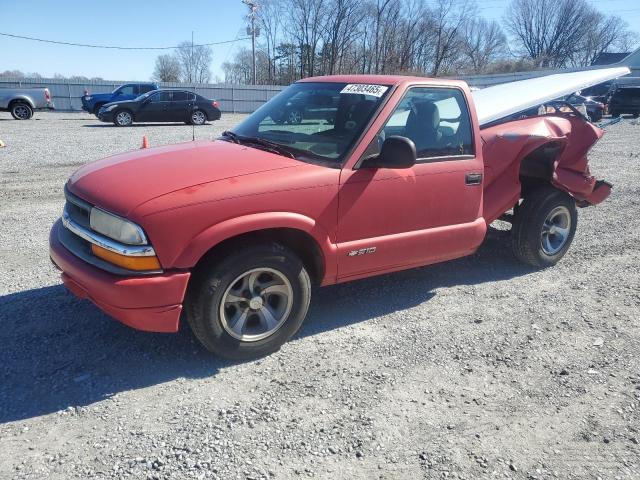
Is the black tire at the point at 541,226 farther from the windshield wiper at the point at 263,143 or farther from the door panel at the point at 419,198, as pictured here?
the windshield wiper at the point at 263,143

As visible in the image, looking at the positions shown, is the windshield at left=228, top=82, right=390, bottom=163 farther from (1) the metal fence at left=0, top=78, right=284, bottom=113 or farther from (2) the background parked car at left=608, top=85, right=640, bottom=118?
(1) the metal fence at left=0, top=78, right=284, bottom=113

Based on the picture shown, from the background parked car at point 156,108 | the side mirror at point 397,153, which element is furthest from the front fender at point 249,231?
the background parked car at point 156,108

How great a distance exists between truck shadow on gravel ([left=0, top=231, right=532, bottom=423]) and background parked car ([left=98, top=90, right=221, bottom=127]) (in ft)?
58.7

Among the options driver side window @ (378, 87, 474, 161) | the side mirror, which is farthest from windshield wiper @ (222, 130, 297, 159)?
driver side window @ (378, 87, 474, 161)

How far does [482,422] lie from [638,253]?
419 cm

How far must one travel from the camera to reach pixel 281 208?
3.45 metres

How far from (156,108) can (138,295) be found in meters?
20.6

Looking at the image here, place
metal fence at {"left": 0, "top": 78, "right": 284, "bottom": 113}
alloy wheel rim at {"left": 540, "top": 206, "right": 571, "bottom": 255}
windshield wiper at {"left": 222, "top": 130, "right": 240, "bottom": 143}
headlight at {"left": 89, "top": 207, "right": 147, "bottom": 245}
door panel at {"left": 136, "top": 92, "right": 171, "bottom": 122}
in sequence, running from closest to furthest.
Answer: headlight at {"left": 89, "top": 207, "right": 147, "bottom": 245} → windshield wiper at {"left": 222, "top": 130, "right": 240, "bottom": 143} → alloy wheel rim at {"left": 540, "top": 206, "right": 571, "bottom": 255} → door panel at {"left": 136, "top": 92, "right": 171, "bottom": 122} → metal fence at {"left": 0, "top": 78, "right": 284, "bottom": 113}

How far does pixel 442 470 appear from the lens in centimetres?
267

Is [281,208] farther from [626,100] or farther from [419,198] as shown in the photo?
[626,100]

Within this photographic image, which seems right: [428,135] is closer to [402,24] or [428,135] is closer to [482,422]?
[482,422]

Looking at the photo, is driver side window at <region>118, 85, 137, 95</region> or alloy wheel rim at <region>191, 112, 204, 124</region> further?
driver side window at <region>118, 85, 137, 95</region>

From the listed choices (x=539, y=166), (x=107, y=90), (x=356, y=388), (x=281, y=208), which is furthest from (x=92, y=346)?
(x=107, y=90)

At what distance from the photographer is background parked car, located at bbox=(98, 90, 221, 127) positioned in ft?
69.9
